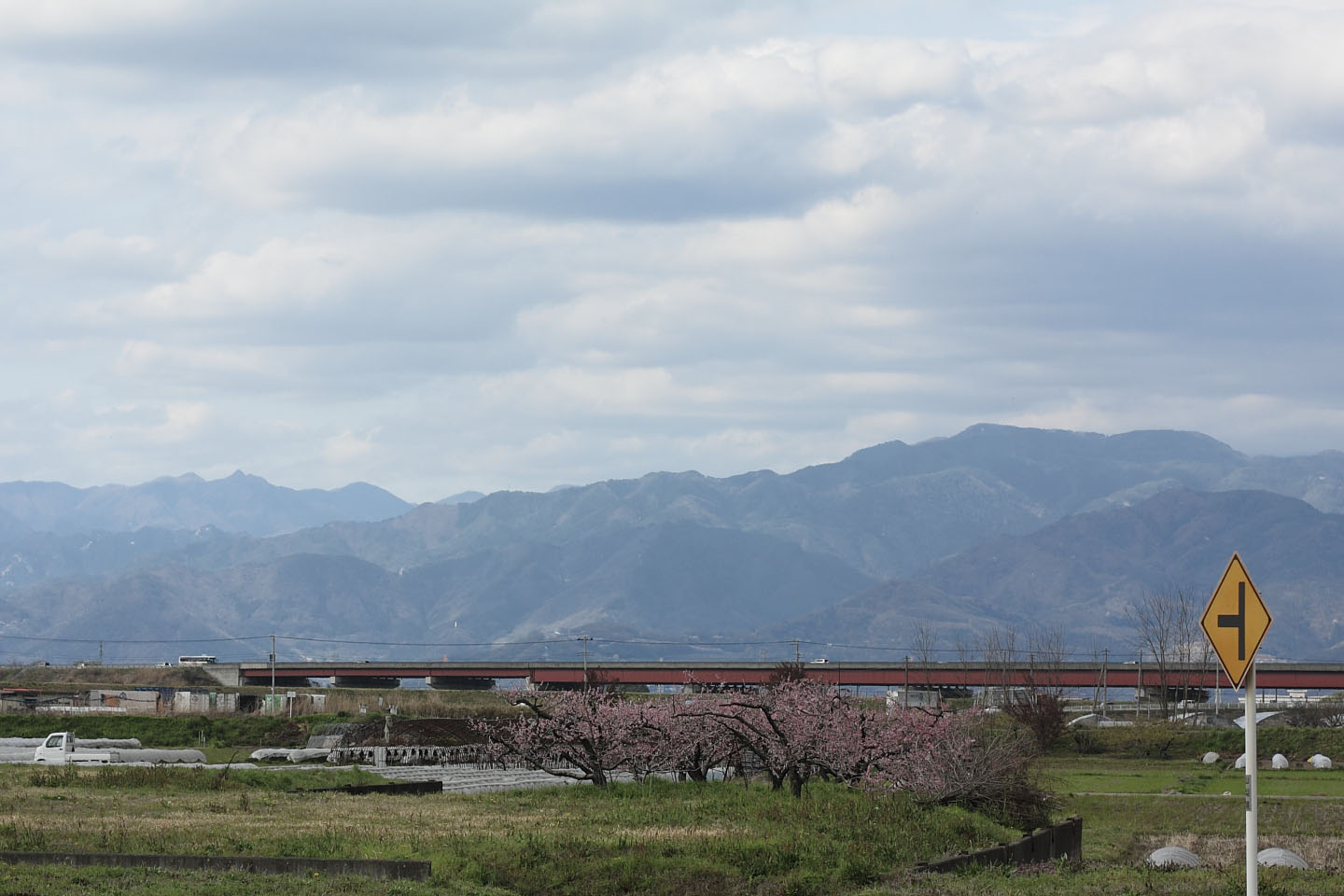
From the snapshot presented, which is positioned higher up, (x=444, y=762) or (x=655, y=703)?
→ (x=655, y=703)

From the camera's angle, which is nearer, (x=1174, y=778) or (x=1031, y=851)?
(x=1031, y=851)

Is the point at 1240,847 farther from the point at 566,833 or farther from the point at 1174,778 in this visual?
the point at 1174,778

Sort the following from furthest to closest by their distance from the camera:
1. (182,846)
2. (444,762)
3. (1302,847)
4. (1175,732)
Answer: (1175,732)
(444,762)
(1302,847)
(182,846)

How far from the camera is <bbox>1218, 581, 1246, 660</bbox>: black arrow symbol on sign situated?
1894 cm

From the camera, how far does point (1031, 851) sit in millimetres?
30734

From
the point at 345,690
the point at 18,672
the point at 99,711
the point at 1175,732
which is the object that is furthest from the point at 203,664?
the point at 1175,732

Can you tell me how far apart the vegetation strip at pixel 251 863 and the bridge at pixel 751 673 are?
365ft

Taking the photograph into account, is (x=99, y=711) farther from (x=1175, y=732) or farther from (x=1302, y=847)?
(x=1302, y=847)

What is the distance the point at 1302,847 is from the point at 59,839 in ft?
91.0

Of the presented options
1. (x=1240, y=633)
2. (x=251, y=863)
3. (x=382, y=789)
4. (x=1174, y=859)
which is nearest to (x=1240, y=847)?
(x=1174, y=859)

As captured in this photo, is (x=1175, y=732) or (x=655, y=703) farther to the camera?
(x=1175, y=732)

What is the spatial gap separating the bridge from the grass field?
9664 centimetres

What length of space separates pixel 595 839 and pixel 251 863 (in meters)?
6.77

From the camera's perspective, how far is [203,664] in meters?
160
